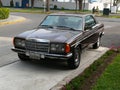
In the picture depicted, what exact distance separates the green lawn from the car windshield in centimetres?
167

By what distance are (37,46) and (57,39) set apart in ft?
1.91

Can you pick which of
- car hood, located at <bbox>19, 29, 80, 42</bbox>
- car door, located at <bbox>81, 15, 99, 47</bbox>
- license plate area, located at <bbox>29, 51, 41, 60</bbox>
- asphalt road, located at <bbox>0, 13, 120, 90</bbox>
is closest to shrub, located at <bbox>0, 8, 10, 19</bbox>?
car door, located at <bbox>81, 15, 99, 47</bbox>

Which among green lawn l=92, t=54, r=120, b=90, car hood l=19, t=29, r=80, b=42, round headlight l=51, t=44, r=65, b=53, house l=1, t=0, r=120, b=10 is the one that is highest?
house l=1, t=0, r=120, b=10

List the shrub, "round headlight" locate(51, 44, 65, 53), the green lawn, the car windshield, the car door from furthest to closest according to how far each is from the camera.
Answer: the shrub → the car door → the car windshield → "round headlight" locate(51, 44, 65, 53) → the green lawn

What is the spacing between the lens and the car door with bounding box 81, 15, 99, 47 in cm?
891

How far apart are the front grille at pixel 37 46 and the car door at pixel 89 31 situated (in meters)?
1.52

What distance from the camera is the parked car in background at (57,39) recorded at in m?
7.44

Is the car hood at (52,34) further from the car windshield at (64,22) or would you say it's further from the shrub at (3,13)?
the shrub at (3,13)

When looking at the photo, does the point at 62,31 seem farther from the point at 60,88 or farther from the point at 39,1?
the point at 39,1

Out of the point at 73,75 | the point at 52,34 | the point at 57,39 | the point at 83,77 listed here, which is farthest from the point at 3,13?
the point at 83,77

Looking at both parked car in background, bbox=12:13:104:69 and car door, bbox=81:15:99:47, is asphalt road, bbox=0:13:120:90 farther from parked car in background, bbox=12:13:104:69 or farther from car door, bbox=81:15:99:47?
car door, bbox=81:15:99:47

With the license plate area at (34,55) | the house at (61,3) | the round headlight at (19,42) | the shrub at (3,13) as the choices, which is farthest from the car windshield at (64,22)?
the house at (61,3)

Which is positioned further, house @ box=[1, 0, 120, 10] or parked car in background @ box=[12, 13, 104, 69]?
house @ box=[1, 0, 120, 10]

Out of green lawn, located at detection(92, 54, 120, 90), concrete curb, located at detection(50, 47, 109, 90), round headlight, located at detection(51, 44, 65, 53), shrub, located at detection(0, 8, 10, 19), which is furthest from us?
shrub, located at detection(0, 8, 10, 19)
